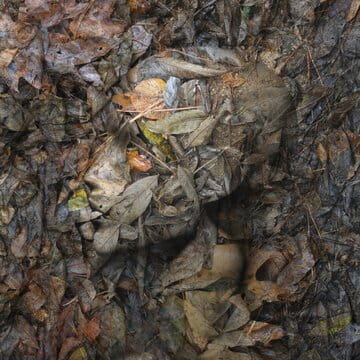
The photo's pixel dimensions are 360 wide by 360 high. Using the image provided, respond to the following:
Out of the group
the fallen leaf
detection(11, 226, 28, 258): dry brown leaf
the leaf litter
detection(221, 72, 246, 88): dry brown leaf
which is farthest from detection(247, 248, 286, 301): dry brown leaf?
the fallen leaf

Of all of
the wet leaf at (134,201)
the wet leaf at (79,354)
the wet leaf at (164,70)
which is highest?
the wet leaf at (164,70)

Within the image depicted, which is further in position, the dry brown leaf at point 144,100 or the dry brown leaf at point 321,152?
the dry brown leaf at point 321,152

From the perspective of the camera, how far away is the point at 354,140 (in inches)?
69.9

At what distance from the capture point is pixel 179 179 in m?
1.68

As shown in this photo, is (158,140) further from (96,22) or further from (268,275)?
(268,275)

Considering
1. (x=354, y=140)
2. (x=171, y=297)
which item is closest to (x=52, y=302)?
(x=171, y=297)

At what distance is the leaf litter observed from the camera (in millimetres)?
1635

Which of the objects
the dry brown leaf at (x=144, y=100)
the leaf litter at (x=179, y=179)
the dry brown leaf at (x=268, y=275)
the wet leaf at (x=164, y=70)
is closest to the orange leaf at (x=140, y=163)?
the leaf litter at (x=179, y=179)

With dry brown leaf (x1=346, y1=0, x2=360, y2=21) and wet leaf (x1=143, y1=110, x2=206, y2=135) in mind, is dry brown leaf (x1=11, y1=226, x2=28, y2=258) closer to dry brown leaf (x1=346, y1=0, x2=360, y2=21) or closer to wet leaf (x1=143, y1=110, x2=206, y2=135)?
wet leaf (x1=143, y1=110, x2=206, y2=135)

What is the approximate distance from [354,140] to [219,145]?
0.48 meters

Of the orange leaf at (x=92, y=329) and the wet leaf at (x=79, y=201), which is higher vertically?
the wet leaf at (x=79, y=201)

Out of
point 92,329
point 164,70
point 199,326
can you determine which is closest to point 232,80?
point 164,70

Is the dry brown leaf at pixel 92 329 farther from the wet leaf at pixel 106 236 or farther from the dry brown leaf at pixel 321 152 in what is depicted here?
the dry brown leaf at pixel 321 152

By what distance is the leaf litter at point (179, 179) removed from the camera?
1.63 meters
